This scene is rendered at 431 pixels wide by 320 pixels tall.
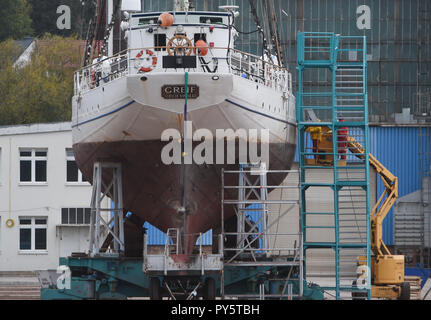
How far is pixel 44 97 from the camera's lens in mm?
62469

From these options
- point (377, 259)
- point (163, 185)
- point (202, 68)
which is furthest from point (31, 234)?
point (202, 68)

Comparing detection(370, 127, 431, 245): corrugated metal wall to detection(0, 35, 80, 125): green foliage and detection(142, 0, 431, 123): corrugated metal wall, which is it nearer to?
detection(142, 0, 431, 123): corrugated metal wall

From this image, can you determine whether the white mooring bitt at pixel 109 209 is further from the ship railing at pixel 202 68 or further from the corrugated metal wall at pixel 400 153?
the corrugated metal wall at pixel 400 153

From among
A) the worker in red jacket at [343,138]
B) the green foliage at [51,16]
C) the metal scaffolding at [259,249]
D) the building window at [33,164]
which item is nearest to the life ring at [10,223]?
the building window at [33,164]

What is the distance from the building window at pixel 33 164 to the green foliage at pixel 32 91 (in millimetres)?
19812

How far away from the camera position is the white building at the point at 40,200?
4169 cm

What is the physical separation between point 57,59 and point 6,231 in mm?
29945

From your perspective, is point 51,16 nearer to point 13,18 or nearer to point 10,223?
point 13,18

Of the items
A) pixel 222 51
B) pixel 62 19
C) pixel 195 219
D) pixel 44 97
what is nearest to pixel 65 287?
pixel 195 219

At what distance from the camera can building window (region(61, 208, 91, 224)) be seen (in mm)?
42125

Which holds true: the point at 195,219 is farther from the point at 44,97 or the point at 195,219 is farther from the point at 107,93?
the point at 44,97

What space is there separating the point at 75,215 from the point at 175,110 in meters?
19.6

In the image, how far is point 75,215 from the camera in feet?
138

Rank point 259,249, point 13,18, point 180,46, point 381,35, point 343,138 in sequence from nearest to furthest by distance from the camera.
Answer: point 259,249
point 180,46
point 343,138
point 381,35
point 13,18
